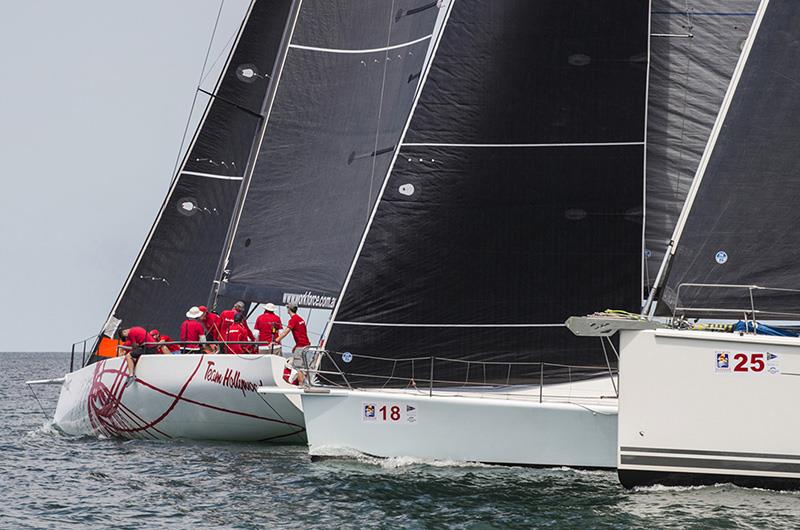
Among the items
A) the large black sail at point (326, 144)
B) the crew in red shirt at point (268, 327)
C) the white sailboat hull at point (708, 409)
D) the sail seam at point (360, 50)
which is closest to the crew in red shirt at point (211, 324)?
the crew in red shirt at point (268, 327)

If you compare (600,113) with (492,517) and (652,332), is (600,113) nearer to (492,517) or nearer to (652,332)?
(652,332)

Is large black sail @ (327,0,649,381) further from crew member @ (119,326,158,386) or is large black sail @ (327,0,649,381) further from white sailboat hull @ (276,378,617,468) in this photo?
crew member @ (119,326,158,386)

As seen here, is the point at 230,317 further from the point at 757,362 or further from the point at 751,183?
the point at 757,362

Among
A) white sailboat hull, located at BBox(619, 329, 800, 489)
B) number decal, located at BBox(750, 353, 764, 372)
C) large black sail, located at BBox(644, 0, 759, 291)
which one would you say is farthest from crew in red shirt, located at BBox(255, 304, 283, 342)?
number decal, located at BBox(750, 353, 764, 372)

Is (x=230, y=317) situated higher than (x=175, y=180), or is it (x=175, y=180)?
(x=175, y=180)

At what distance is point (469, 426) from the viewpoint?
15.0 m

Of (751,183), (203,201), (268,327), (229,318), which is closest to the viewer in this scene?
(751,183)

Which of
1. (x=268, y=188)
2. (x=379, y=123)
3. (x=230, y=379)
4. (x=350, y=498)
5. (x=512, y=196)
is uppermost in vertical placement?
(x=379, y=123)

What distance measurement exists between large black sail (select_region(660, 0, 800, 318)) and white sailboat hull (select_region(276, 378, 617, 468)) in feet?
5.55

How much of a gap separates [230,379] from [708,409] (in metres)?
7.99

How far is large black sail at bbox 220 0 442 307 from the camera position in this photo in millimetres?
21969

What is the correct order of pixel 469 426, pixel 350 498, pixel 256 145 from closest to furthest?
pixel 350 498 → pixel 469 426 → pixel 256 145

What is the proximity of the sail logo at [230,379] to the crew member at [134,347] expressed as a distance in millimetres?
1327

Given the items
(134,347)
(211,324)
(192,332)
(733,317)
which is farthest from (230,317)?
(733,317)
